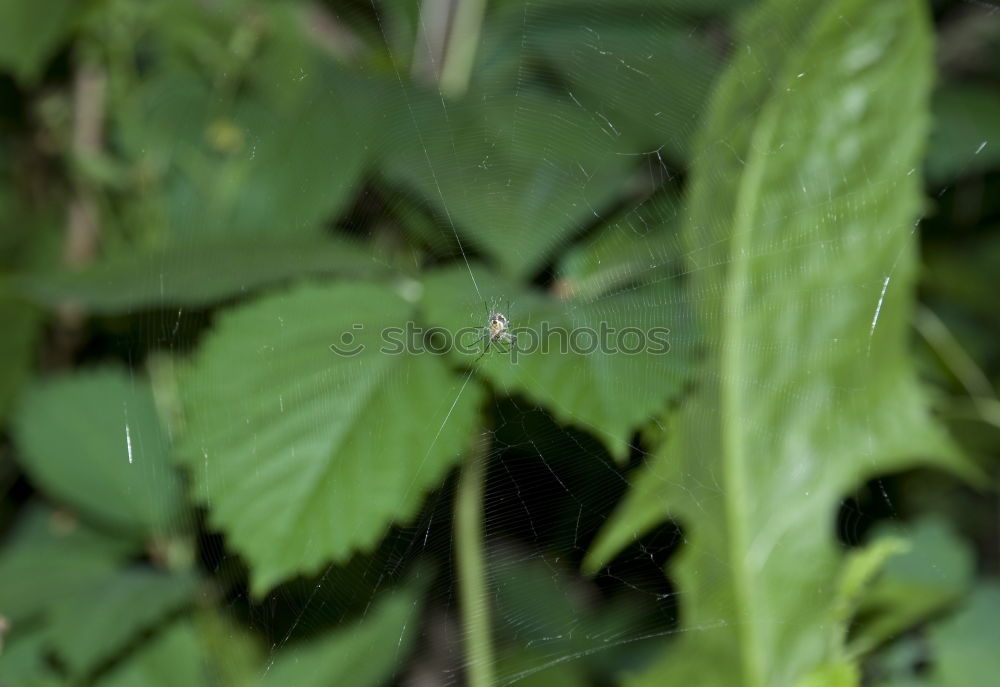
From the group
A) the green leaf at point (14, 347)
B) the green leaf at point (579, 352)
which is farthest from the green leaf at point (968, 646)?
the green leaf at point (14, 347)

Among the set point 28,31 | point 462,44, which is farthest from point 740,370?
point 28,31

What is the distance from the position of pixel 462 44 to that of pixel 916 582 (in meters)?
1.30

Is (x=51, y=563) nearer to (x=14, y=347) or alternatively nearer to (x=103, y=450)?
(x=103, y=450)

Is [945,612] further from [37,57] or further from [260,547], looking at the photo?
[37,57]

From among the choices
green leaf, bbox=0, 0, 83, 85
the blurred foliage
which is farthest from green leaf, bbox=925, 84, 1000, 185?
green leaf, bbox=0, 0, 83, 85

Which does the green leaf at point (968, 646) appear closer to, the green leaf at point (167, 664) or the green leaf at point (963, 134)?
the green leaf at point (963, 134)

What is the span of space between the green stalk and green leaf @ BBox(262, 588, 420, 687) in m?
0.98

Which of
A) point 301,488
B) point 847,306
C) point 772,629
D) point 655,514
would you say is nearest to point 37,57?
point 301,488

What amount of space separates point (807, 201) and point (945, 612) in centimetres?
76

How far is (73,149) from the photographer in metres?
1.95

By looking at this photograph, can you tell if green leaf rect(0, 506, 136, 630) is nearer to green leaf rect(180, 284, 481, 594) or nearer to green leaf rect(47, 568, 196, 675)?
green leaf rect(47, 568, 196, 675)

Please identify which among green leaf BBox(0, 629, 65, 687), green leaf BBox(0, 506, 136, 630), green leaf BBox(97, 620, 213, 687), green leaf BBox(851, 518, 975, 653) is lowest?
green leaf BBox(0, 506, 136, 630)

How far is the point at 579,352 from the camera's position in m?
1.15

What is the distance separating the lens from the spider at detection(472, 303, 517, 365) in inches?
48.9
